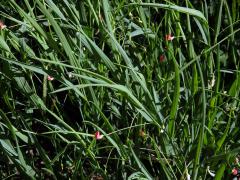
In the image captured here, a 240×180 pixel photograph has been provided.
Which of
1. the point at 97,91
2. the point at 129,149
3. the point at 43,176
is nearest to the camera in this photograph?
the point at 129,149

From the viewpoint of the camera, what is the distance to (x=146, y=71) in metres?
1.29

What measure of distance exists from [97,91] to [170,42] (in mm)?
232

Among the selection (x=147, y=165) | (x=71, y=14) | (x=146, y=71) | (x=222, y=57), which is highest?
(x=71, y=14)

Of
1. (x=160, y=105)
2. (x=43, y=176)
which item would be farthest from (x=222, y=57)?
(x=43, y=176)

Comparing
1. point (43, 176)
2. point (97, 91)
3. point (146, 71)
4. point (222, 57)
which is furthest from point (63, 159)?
point (222, 57)

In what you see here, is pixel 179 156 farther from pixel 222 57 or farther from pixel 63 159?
pixel 222 57

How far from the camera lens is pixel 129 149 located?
44.6 inches

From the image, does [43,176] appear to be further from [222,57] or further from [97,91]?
[222,57]

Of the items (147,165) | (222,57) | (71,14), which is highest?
(71,14)

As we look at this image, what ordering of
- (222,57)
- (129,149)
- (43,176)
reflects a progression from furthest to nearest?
(222,57) → (43,176) → (129,149)

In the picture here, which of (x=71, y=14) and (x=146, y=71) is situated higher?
(x=71, y=14)

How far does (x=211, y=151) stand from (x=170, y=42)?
0.31 meters

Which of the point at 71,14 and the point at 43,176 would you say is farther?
the point at 43,176

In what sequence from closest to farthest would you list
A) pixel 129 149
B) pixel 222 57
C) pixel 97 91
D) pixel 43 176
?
pixel 129 149, pixel 97 91, pixel 43 176, pixel 222 57
